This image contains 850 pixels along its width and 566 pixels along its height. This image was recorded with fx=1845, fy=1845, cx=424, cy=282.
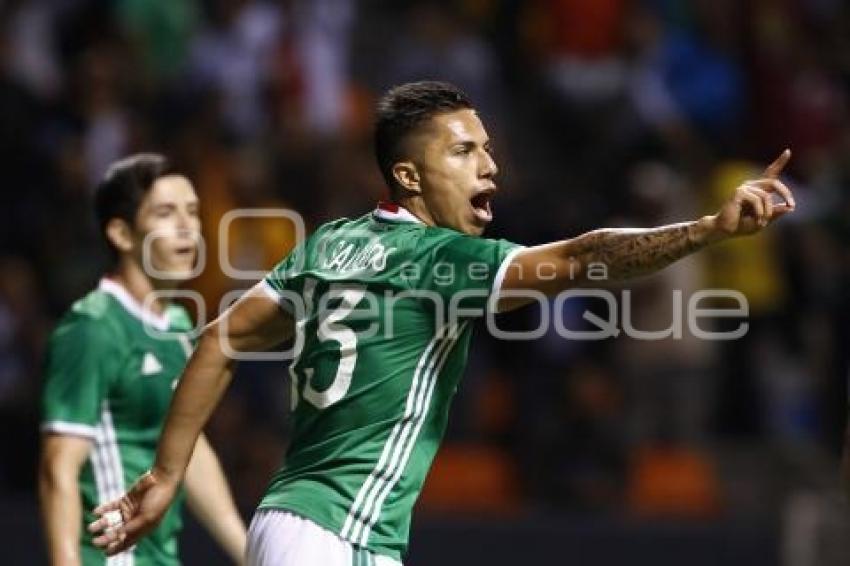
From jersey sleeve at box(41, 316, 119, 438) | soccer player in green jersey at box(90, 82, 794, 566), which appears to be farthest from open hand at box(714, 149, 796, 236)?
jersey sleeve at box(41, 316, 119, 438)

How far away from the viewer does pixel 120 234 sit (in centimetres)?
631

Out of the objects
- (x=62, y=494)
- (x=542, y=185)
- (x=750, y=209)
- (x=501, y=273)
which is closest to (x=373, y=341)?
(x=501, y=273)

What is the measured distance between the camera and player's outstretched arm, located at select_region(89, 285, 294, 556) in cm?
496

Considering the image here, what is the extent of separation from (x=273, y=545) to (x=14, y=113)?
259 inches

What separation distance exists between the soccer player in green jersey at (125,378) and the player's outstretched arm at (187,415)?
750mm

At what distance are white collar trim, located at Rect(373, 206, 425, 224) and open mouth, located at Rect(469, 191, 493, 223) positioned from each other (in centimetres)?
15

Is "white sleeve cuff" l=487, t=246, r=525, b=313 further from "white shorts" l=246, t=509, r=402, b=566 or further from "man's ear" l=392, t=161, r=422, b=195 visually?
"white shorts" l=246, t=509, r=402, b=566

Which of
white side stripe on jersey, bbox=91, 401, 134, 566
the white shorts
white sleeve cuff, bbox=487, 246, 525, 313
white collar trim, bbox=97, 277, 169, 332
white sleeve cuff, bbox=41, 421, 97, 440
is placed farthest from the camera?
white collar trim, bbox=97, 277, 169, 332

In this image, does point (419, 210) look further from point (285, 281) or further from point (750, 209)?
point (750, 209)

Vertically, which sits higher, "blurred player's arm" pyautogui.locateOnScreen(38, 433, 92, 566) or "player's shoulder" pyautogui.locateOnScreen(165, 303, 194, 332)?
"player's shoulder" pyautogui.locateOnScreen(165, 303, 194, 332)

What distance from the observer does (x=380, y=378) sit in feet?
15.8

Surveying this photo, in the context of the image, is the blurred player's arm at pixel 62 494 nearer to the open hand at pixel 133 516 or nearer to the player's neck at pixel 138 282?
the player's neck at pixel 138 282

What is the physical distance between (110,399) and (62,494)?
40 cm

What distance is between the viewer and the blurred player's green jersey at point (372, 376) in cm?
477
